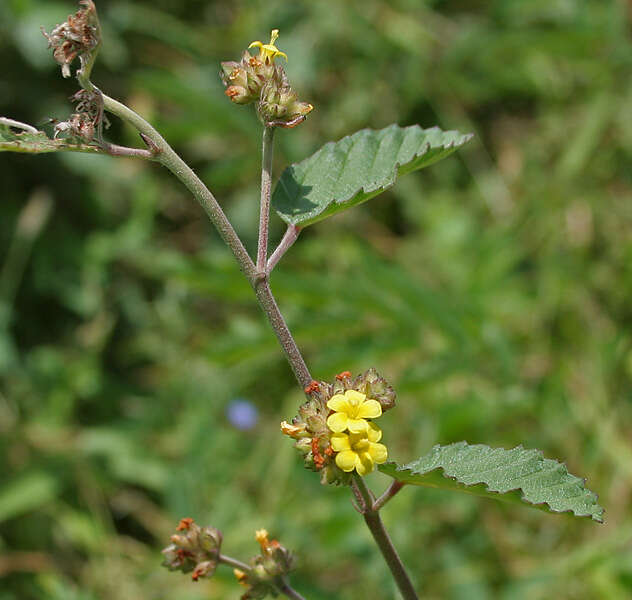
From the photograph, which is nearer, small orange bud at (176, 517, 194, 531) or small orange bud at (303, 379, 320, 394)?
small orange bud at (303, 379, 320, 394)

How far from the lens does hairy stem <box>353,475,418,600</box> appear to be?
3.75 feet

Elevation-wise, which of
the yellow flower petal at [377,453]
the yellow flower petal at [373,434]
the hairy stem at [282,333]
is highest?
the hairy stem at [282,333]

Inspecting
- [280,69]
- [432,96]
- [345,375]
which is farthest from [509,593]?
[432,96]

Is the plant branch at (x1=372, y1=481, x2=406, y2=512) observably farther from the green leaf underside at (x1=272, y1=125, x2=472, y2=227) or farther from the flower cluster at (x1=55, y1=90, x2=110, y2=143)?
the flower cluster at (x1=55, y1=90, x2=110, y2=143)

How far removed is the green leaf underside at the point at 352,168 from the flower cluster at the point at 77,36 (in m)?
0.36

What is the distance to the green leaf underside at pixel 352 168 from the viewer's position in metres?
1.23

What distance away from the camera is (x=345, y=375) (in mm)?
1154

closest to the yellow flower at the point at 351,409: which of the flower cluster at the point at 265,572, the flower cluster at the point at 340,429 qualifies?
the flower cluster at the point at 340,429

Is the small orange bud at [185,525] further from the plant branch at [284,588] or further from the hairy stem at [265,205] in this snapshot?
the hairy stem at [265,205]

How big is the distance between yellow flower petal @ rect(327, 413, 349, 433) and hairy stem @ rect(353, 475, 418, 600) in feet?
0.35

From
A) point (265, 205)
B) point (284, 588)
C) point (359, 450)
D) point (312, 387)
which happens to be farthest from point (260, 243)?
point (284, 588)

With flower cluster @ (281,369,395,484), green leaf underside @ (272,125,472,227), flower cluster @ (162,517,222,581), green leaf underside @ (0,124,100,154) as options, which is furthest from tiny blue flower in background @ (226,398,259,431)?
green leaf underside @ (0,124,100,154)

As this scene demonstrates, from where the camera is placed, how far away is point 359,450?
1079mm

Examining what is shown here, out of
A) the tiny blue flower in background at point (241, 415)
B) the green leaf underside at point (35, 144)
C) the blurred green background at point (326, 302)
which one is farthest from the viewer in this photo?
the tiny blue flower in background at point (241, 415)
